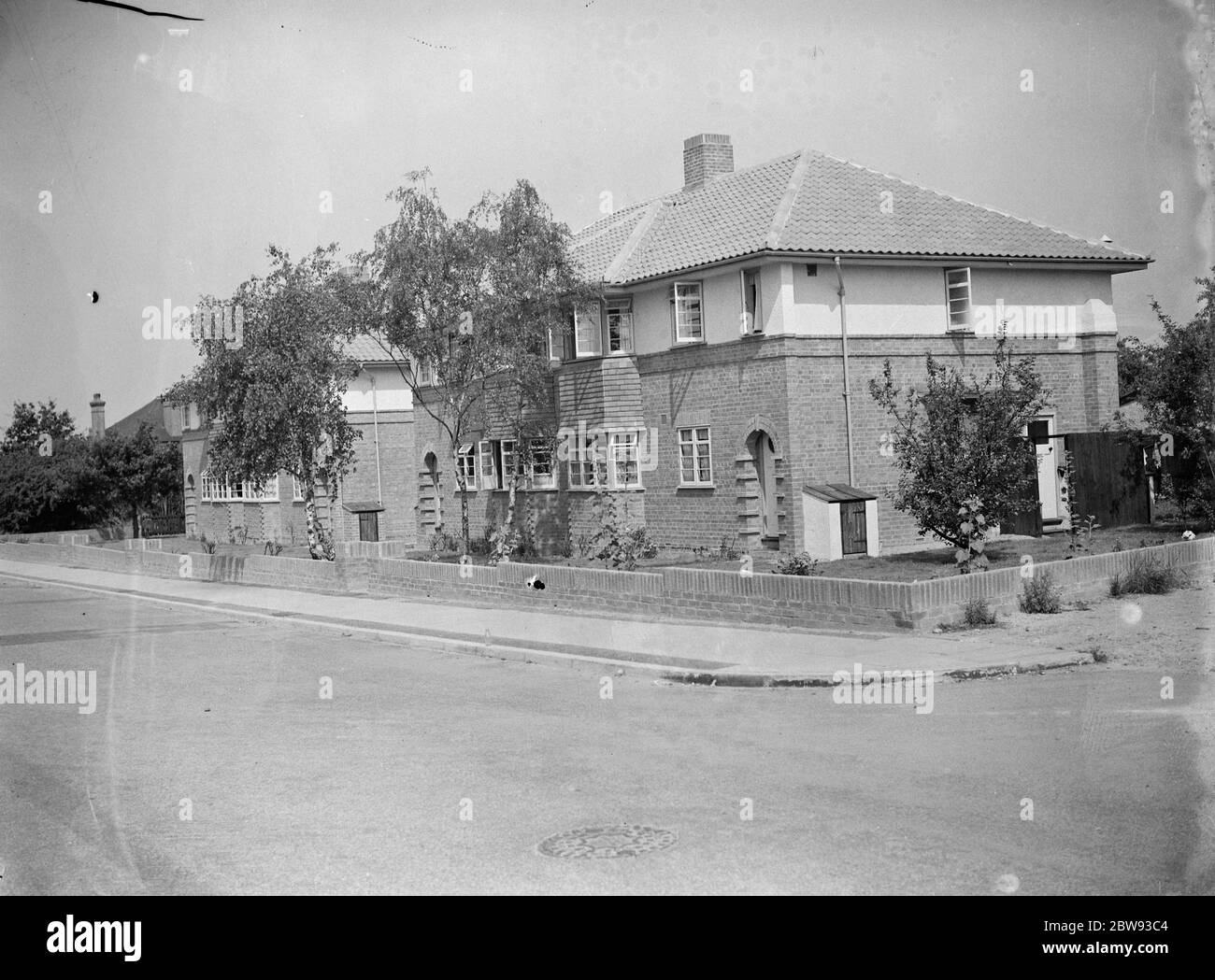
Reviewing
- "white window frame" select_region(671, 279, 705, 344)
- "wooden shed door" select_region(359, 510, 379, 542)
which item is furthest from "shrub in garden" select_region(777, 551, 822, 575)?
"wooden shed door" select_region(359, 510, 379, 542)

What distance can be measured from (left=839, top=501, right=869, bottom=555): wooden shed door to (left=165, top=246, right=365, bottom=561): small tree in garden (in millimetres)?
11551

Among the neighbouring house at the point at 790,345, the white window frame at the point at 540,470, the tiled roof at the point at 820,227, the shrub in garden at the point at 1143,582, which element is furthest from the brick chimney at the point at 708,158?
the shrub in garden at the point at 1143,582

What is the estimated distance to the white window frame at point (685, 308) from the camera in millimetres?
29141

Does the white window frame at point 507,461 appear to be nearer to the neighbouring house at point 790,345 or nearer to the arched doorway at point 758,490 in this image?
the neighbouring house at point 790,345

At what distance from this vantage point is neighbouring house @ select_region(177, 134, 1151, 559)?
27.2 m

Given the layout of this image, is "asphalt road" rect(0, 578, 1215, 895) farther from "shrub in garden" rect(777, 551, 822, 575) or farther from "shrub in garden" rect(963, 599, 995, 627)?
"shrub in garden" rect(777, 551, 822, 575)

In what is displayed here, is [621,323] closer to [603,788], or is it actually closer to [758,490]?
[758,490]

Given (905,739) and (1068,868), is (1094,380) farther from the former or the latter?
(1068,868)

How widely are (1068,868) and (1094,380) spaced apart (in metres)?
26.0

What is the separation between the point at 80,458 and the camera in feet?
191

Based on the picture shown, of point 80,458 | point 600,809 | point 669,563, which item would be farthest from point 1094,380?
point 80,458

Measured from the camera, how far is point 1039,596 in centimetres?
1744

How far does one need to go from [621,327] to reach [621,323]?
91 millimetres

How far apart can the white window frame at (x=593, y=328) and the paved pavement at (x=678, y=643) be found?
8565 millimetres
